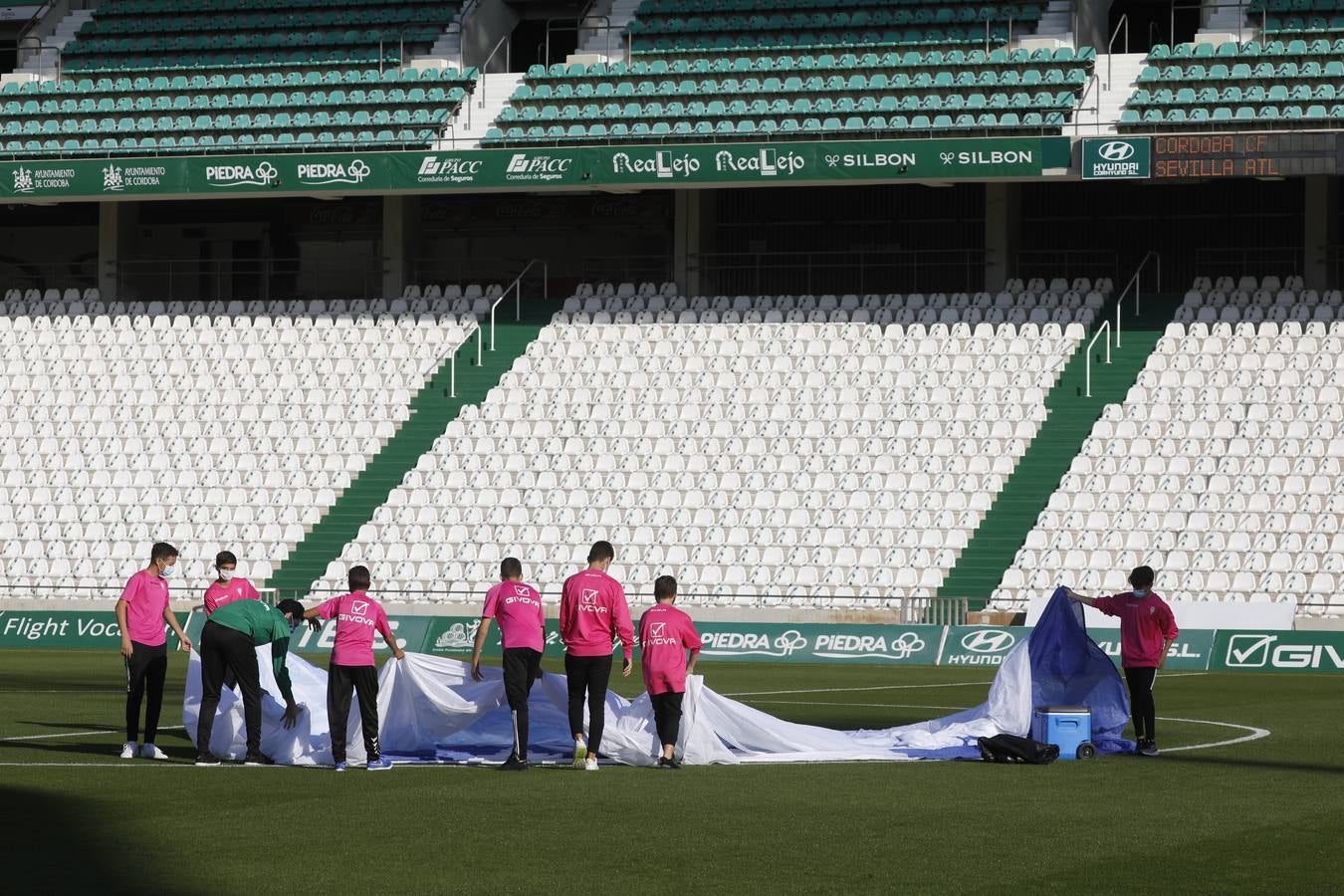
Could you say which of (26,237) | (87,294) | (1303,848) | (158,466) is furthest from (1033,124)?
(1303,848)

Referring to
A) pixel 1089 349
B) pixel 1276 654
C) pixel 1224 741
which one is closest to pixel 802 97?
pixel 1089 349

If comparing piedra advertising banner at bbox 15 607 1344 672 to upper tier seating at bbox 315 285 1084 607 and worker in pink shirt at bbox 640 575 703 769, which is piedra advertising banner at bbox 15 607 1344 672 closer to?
upper tier seating at bbox 315 285 1084 607

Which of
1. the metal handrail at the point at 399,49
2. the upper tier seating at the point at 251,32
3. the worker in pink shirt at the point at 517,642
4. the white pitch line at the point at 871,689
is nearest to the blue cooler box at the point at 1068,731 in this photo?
the worker in pink shirt at the point at 517,642

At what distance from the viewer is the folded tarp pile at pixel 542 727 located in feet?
55.5

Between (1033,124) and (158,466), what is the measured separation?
18.3m

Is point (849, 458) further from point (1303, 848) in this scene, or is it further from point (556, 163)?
point (1303, 848)

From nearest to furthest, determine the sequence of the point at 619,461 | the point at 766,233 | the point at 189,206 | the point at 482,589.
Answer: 1. the point at 482,589
2. the point at 619,461
3. the point at 766,233
4. the point at 189,206

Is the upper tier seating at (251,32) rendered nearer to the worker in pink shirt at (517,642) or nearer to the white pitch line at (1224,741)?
the white pitch line at (1224,741)

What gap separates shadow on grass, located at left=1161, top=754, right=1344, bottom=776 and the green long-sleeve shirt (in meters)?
7.36

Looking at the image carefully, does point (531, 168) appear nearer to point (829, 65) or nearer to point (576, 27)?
point (829, 65)

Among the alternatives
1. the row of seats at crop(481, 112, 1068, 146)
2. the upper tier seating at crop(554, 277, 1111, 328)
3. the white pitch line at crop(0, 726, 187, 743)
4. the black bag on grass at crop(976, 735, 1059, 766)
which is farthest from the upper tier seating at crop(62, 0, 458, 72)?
the black bag on grass at crop(976, 735, 1059, 766)

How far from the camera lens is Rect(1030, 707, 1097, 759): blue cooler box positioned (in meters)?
17.5

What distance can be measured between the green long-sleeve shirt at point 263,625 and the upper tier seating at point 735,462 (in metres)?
17.3

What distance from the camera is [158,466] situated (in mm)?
40250
